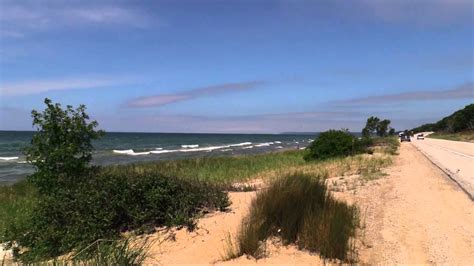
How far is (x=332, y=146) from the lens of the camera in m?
29.3

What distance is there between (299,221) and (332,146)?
22.7 m

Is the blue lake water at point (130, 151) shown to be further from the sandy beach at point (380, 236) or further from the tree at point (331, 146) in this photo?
the tree at point (331, 146)

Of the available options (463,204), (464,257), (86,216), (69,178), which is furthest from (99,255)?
(463,204)

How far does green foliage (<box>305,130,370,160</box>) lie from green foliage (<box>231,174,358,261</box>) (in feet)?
69.0

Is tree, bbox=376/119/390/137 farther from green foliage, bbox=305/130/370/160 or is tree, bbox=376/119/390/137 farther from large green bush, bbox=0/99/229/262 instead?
large green bush, bbox=0/99/229/262

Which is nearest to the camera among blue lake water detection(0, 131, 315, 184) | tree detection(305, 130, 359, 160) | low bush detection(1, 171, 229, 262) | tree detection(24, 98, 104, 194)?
low bush detection(1, 171, 229, 262)

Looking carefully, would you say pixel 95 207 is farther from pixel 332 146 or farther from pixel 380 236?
pixel 332 146

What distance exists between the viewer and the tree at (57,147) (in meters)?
9.77

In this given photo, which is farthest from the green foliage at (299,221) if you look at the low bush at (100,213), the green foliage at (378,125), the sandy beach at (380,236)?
the green foliage at (378,125)

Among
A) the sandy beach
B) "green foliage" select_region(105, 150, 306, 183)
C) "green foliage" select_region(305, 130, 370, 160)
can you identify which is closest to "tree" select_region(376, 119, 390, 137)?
"green foliage" select_region(305, 130, 370, 160)

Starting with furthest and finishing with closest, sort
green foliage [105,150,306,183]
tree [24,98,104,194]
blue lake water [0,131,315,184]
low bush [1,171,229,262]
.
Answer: blue lake water [0,131,315,184] → green foliage [105,150,306,183] → tree [24,98,104,194] → low bush [1,171,229,262]

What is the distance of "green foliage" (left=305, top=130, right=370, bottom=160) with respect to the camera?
29.0 meters

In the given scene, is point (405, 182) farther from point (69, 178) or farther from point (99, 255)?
point (99, 255)

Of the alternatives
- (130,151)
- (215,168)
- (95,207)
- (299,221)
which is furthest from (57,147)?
(130,151)
